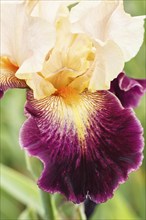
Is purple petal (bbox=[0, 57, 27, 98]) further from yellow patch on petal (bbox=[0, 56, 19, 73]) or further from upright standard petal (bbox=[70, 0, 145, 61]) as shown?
upright standard petal (bbox=[70, 0, 145, 61])

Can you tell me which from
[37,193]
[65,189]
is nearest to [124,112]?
[65,189]


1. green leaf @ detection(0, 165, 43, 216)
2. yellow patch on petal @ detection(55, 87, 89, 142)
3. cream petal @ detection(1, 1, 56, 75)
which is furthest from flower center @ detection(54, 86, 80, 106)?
green leaf @ detection(0, 165, 43, 216)

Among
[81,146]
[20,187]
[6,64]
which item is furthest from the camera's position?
[20,187]

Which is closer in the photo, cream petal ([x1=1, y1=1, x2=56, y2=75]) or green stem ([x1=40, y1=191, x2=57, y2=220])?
cream petal ([x1=1, y1=1, x2=56, y2=75])

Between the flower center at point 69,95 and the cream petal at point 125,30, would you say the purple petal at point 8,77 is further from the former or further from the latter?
the cream petal at point 125,30

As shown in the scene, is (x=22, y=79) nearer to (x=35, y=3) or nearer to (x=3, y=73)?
(x=3, y=73)

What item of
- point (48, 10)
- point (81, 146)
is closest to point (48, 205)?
point (81, 146)

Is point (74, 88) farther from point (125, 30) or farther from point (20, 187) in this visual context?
point (20, 187)
